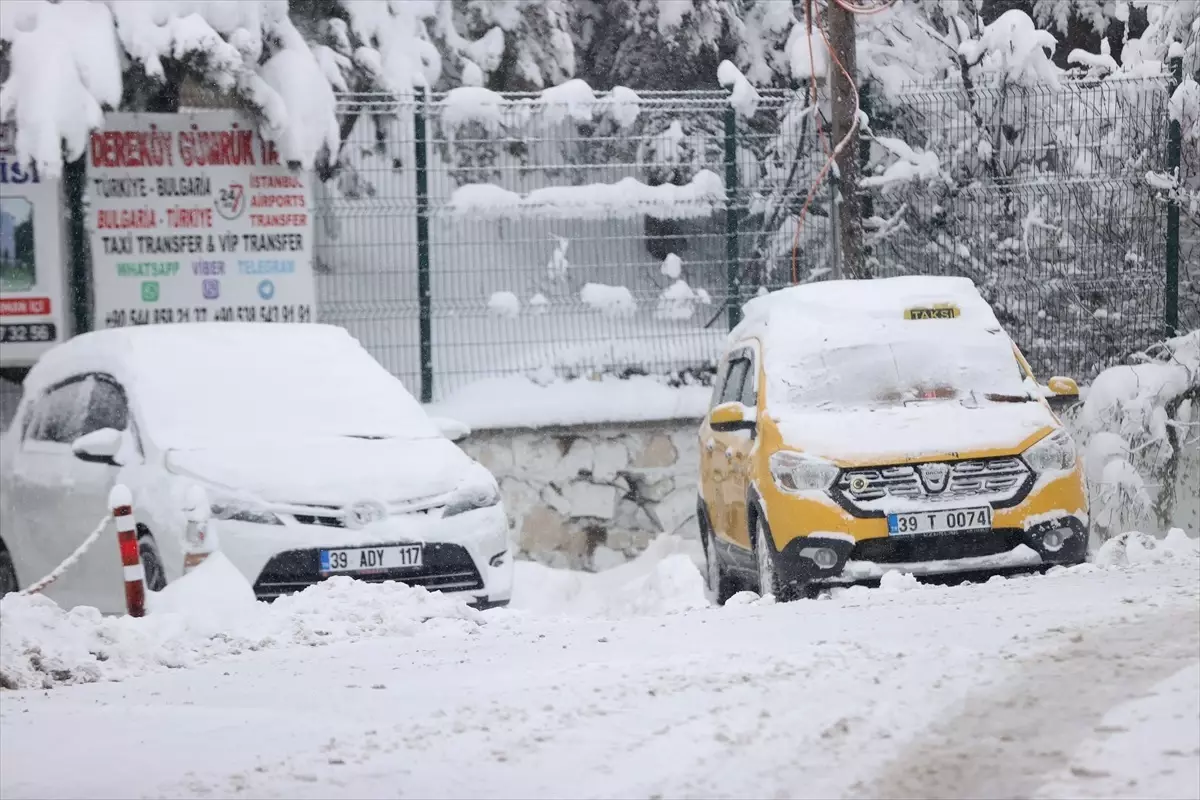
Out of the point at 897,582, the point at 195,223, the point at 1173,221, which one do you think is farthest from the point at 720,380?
the point at 1173,221

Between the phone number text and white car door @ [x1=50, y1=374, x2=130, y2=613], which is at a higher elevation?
the phone number text

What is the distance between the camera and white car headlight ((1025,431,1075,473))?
357 inches

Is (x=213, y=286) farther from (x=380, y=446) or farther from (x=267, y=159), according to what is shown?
(x=380, y=446)

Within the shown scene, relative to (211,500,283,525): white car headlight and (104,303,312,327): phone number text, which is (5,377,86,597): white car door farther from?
(104,303,312,327): phone number text

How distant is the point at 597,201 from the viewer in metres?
13.8

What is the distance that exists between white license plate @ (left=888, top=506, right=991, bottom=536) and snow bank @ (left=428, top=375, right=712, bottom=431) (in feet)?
16.0

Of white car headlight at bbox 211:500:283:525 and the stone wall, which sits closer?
white car headlight at bbox 211:500:283:525

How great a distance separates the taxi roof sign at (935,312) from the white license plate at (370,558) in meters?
3.33

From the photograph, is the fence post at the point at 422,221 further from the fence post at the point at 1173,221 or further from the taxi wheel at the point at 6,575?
the fence post at the point at 1173,221

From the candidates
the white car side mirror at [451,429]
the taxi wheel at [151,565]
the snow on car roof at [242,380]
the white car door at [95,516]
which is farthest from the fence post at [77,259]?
the taxi wheel at [151,565]

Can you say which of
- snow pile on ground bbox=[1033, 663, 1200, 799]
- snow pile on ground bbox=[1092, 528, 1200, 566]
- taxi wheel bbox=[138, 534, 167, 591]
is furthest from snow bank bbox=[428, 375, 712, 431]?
snow pile on ground bbox=[1033, 663, 1200, 799]

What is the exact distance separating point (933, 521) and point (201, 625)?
3.69m

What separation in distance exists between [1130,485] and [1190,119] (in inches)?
146

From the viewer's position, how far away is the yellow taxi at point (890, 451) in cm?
884
